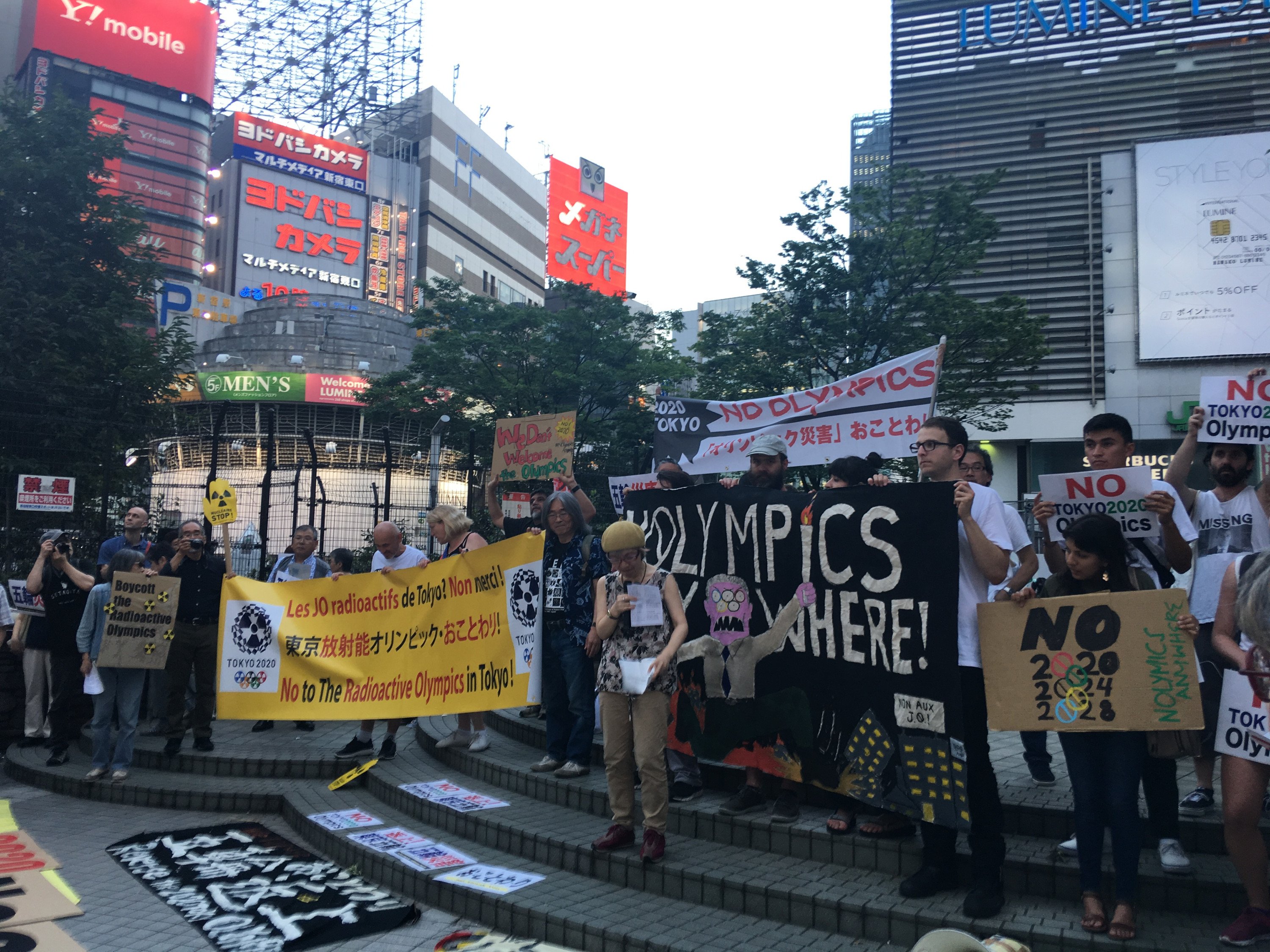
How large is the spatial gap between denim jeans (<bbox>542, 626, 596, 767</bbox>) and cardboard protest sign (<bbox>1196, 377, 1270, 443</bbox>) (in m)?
3.92

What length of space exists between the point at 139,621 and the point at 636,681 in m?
4.80

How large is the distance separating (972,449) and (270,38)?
81008mm

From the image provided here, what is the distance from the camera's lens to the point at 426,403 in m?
28.1

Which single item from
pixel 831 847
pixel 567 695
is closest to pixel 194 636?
pixel 567 695

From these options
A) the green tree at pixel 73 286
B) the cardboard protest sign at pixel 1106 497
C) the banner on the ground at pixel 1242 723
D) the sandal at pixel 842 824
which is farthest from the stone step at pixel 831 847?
the green tree at pixel 73 286

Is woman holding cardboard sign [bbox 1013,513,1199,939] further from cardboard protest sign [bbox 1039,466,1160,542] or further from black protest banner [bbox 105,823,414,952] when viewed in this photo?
black protest banner [bbox 105,823,414,952]

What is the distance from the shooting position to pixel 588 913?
4551 mm

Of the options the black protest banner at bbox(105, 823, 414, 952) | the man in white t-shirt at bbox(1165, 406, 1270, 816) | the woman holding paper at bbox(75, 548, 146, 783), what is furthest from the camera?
the woman holding paper at bbox(75, 548, 146, 783)

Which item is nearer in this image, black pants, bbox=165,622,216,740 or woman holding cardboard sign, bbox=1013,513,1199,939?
woman holding cardboard sign, bbox=1013,513,1199,939

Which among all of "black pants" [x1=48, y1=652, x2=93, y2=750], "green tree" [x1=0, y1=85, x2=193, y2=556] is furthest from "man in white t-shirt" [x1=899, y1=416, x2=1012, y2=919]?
"green tree" [x1=0, y1=85, x2=193, y2=556]

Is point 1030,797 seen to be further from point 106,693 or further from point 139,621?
point 106,693

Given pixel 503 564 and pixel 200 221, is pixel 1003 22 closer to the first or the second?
pixel 503 564

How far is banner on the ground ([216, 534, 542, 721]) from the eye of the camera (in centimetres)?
661

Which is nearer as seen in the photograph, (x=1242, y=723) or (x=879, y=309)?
(x=1242, y=723)
